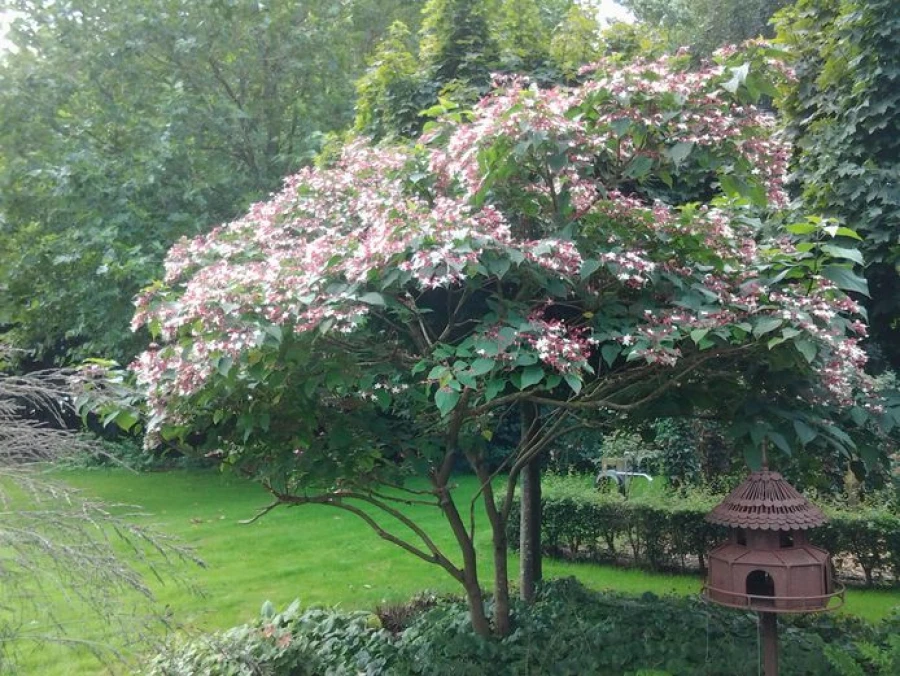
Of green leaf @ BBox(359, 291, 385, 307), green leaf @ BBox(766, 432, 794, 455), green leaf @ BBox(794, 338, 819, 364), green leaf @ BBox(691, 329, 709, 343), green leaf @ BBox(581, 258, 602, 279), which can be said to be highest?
green leaf @ BBox(581, 258, 602, 279)

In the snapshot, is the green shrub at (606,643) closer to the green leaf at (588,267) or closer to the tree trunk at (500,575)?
the tree trunk at (500,575)

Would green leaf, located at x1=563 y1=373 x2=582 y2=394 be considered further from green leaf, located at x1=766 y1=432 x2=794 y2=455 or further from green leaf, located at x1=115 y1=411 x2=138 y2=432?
green leaf, located at x1=115 y1=411 x2=138 y2=432

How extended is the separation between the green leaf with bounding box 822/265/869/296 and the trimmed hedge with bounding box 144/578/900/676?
1.72 m

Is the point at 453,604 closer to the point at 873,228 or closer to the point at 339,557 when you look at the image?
the point at 339,557

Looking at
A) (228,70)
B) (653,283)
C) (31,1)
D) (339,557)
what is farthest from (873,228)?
(31,1)

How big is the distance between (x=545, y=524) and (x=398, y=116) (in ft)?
12.9

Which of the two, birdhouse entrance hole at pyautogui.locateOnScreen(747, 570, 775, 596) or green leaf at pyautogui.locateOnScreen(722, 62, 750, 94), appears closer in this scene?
green leaf at pyautogui.locateOnScreen(722, 62, 750, 94)

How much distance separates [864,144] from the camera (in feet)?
16.0

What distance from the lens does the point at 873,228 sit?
4.66 metres

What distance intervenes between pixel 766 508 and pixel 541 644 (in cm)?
172

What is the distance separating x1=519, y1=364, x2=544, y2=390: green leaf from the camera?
103 inches

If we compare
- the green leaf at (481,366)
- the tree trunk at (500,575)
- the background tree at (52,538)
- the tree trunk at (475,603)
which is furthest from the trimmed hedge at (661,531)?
the background tree at (52,538)

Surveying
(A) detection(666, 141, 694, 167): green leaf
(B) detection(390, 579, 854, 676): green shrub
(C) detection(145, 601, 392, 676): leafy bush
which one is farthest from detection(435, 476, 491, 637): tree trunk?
(A) detection(666, 141, 694, 167): green leaf

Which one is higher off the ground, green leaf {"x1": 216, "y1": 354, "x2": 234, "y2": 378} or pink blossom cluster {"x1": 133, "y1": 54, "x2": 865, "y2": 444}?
pink blossom cluster {"x1": 133, "y1": 54, "x2": 865, "y2": 444}
